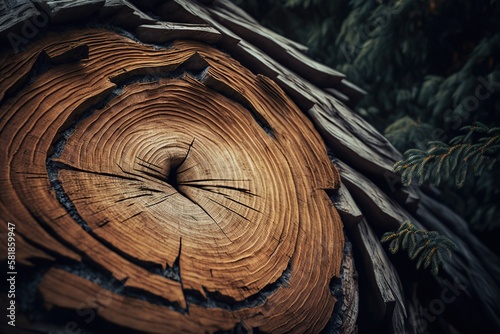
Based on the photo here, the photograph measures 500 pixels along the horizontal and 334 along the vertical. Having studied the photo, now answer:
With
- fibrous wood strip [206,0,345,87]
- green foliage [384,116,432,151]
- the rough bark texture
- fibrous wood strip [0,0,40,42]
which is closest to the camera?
the rough bark texture

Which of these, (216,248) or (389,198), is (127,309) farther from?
(389,198)

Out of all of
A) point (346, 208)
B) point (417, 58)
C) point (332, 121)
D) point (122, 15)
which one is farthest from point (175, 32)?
point (417, 58)

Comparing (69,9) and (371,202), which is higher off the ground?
(69,9)

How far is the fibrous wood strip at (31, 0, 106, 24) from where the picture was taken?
1593 mm

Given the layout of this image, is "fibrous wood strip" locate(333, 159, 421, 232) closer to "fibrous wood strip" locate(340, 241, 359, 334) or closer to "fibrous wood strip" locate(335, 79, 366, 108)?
"fibrous wood strip" locate(340, 241, 359, 334)

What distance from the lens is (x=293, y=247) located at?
5.51ft

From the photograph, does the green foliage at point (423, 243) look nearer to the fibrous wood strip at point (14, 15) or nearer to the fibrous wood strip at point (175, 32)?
the fibrous wood strip at point (175, 32)

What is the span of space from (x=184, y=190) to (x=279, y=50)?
53.1 inches

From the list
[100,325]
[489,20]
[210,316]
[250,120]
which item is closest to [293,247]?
[210,316]

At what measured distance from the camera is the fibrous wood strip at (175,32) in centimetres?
187

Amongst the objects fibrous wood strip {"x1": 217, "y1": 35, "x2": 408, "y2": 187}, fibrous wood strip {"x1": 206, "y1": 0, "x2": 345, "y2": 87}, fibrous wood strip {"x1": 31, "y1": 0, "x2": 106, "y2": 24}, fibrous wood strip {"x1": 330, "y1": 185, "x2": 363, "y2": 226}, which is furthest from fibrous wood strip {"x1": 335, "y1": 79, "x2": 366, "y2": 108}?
fibrous wood strip {"x1": 31, "y1": 0, "x2": 106, "y2": 24}

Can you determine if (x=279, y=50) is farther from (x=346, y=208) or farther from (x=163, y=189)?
(x=163, y=189)

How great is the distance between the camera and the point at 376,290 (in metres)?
1.90

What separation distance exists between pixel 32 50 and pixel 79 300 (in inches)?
40.1
